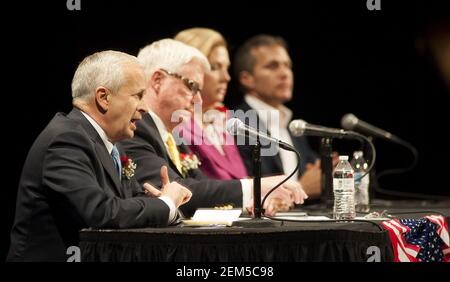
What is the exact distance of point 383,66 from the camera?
598 cm

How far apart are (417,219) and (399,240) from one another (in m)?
0.31

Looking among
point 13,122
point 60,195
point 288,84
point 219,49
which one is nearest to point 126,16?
point 219,49

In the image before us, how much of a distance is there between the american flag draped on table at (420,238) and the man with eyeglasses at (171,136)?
55 cm

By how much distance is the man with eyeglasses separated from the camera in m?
3.57

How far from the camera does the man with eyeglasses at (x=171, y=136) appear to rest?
11.7 feet

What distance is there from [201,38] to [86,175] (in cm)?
214

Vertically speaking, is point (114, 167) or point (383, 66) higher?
point (383, 66)

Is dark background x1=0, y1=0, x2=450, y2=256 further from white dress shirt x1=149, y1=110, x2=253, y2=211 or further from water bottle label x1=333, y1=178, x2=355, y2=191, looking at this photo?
water bottle label x1=333, y1=178, x2=355, y2=191

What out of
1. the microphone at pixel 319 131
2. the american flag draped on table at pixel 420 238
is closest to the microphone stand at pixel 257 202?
the american flag draped on table at pixel 420 238

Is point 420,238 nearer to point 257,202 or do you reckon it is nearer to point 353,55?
point 257,202

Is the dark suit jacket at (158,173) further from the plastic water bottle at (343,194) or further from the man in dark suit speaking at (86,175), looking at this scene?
the plastic water bottle at (343,194)
